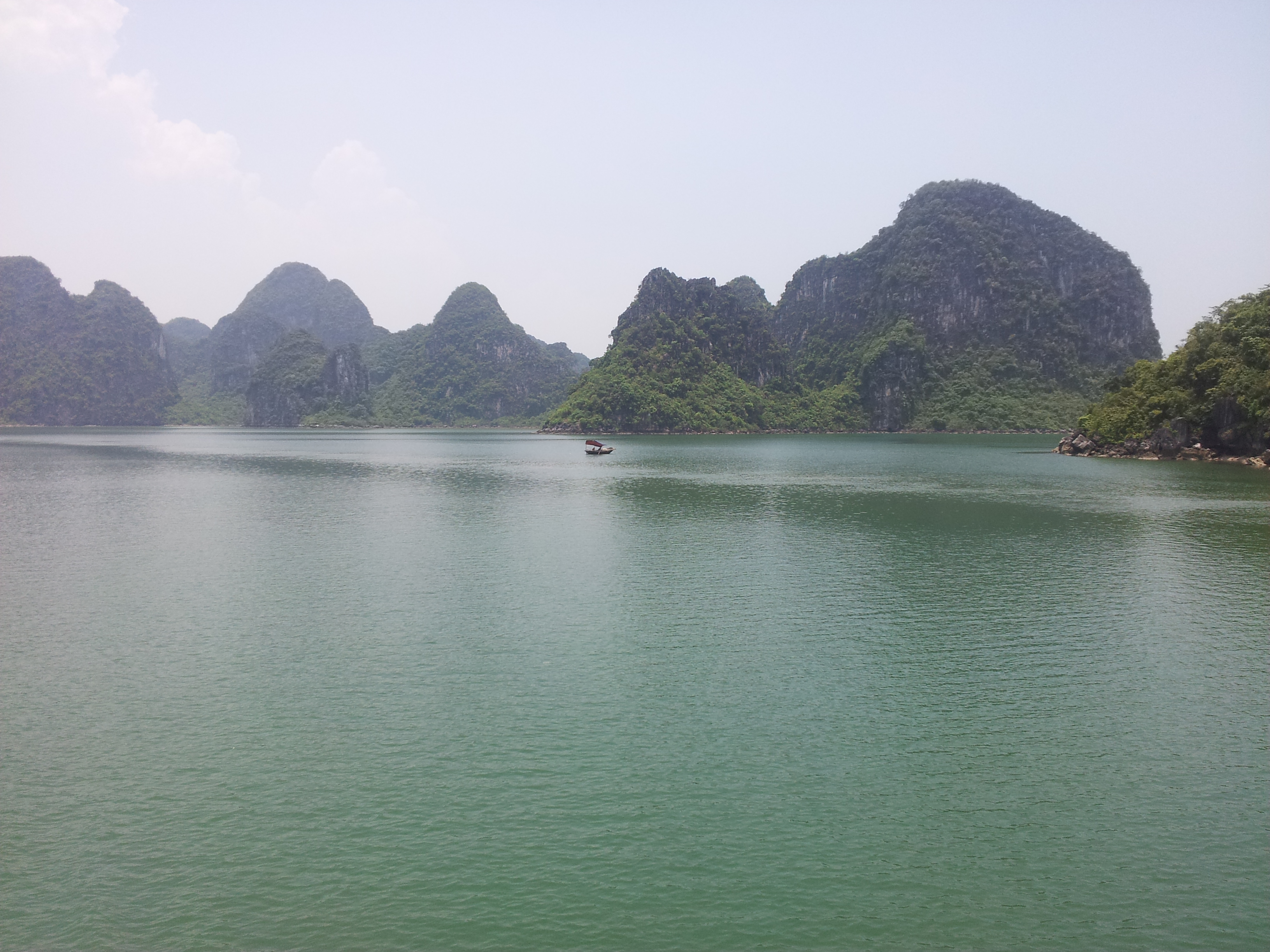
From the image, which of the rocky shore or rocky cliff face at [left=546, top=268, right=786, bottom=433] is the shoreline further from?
rocky cliff face at [left=546, top=268, right=786, bottom=433]

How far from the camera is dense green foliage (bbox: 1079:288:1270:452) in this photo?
70.7m

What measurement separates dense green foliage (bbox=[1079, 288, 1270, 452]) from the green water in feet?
169

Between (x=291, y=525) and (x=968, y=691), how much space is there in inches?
1306

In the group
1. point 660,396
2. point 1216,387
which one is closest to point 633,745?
point 1216,387

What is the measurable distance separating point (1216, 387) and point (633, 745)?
85095mm

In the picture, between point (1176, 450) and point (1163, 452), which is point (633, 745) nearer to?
point (1176, 450)

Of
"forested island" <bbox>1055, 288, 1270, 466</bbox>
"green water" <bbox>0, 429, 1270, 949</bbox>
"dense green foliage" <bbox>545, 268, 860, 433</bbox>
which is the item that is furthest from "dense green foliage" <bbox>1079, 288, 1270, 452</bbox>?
"dense green foliage" <bbox>545, 268, 860, 433</bbox>

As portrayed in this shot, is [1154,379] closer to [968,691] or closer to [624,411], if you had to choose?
[968,691]

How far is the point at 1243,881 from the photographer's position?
31.3ft

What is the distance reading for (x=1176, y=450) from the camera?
272 ft

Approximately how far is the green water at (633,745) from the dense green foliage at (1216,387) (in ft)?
169

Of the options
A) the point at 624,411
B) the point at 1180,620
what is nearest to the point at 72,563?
the point at 1180,620

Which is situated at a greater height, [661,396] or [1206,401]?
[661,396]


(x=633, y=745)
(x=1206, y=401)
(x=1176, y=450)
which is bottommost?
(x=633, y=745)
